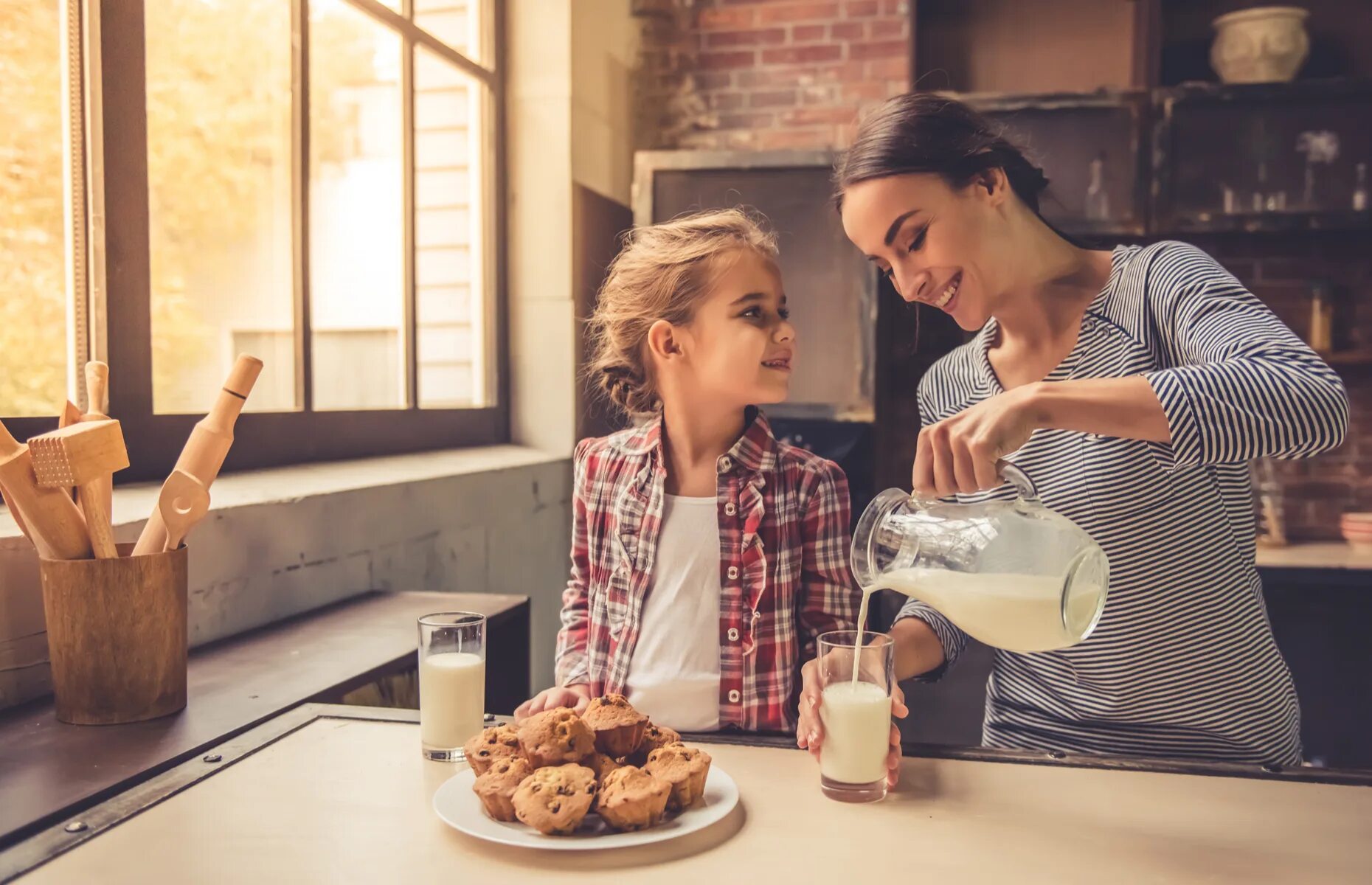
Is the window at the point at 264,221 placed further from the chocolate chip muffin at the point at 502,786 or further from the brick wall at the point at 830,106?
the chocolate chip muffin at the point at 502,786

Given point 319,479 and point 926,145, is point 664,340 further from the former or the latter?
point 319,479

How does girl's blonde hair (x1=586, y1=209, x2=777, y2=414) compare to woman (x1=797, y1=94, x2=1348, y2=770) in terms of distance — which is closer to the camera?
woman (x1=797, y1=94, x2=1348, y2=770)

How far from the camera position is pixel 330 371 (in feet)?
7.42

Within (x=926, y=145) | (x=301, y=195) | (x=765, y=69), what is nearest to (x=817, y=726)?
(x=926, y=145)

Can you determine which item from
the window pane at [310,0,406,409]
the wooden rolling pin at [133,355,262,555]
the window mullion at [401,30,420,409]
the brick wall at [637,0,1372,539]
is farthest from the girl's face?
the brick wall at [637,0,1372,539]

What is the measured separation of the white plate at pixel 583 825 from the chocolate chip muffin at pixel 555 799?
0.01m

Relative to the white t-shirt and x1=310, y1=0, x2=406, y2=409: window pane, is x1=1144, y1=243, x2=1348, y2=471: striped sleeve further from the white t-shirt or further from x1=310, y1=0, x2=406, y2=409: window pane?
x1=310, y1=0, x2=406, y2=409: window pane

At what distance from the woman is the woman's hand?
208 mm

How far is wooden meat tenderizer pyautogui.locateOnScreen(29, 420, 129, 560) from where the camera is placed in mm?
1063

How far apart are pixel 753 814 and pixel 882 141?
79 cm

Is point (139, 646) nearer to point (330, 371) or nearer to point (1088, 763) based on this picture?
point (1088, 763)

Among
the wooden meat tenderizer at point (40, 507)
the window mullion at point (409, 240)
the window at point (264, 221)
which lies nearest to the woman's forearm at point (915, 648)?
the wooden meat tenderizer at point (40, 507)

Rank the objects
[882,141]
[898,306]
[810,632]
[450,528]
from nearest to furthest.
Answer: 1. [882,141]
2. [810,632]
3. [450,528]
4. [898,306]

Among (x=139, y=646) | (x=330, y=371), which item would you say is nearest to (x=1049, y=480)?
(x=139, y=646)
